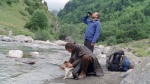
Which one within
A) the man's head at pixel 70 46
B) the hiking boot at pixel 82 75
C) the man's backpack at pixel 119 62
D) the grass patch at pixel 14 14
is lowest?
the hiking boot at pixel 82 75

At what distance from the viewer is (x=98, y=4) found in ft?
624

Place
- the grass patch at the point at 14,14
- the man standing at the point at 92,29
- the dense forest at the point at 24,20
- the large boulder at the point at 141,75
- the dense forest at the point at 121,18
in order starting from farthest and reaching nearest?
1. the dense forest at the point at 121,18
2. the grass patch at the point at 14,14
3. the dense forest at the point at 24,20
4. the man standing at the point at 92,29
5. the large boulder at the point at 141,75

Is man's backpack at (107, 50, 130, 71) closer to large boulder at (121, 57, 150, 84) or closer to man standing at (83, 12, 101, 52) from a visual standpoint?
man standing at (83, 12, 101, 52)

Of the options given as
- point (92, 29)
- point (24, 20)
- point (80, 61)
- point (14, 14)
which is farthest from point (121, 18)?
point (80, 61)

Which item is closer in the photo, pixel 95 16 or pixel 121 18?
pixel 95 16

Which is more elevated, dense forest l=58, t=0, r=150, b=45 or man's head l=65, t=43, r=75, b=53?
dense forest l=58, t=0, r=150, b=45

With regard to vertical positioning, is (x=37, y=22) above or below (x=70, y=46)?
above

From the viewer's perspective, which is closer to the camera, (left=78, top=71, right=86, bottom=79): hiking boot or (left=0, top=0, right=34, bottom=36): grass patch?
(left=78, top=71, right=86, bottom=79): hiking boot

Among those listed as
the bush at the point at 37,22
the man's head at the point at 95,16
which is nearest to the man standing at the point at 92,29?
the man's head at the point at 95,16

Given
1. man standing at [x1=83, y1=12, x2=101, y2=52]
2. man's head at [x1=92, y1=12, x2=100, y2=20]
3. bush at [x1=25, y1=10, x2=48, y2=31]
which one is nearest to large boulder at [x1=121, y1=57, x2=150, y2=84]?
man standing at [x1=83, y1=12, x2=101, y2=52]

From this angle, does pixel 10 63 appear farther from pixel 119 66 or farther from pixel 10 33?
pixel 10 33

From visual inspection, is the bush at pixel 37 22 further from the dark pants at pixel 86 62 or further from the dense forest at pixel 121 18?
the dark pants at pixel 86 62

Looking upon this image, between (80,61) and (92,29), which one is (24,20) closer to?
(92,29)

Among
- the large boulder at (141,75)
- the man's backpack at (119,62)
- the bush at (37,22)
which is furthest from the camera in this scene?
the bush at (37,22)
